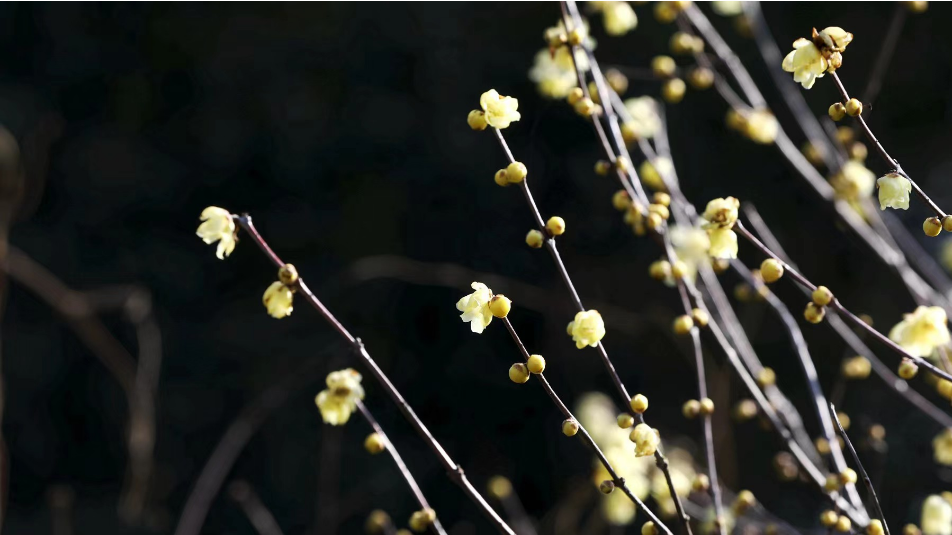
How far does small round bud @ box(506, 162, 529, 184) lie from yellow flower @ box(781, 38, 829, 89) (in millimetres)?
256

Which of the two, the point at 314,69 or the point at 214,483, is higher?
the point at 314,69

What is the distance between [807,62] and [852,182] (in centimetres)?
60

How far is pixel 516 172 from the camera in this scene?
826 millimetres

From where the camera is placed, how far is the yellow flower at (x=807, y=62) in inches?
30.4

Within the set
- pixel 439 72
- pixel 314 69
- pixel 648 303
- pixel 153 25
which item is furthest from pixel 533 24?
pixel 153 25

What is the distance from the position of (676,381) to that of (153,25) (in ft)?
5.28

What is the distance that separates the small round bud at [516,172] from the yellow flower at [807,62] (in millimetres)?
256

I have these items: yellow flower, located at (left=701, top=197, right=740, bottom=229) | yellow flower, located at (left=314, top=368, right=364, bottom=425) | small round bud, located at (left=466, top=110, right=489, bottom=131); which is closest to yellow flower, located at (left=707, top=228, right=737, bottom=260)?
yellow flower, located at (left=701, top=197, right=740, bottom=229)

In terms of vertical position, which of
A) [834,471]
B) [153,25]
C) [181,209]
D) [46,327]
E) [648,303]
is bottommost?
[834,471]

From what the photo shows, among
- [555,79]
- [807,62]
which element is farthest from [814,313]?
[555,79]

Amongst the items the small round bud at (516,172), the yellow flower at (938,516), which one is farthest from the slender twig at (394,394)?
the yellow flower at (938,516)

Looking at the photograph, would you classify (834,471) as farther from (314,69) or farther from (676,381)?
(314,69)

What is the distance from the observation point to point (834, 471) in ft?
3.51

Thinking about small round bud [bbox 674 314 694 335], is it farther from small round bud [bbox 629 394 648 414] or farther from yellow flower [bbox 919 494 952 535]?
yellow flower [bbox 919 494 952 535]
